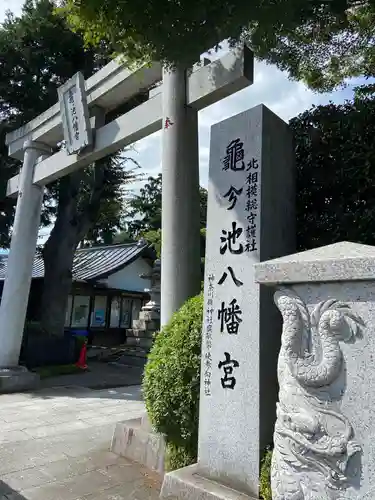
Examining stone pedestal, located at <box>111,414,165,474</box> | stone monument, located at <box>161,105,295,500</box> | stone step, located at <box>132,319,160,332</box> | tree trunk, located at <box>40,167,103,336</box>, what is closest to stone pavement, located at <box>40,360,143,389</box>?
stone step, located at <box>132,319,160,332</box>

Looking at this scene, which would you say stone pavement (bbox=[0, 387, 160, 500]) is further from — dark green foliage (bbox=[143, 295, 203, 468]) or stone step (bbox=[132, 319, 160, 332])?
stone step (bbox=[132, 319, 160, 332])

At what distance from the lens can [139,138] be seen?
6492mm

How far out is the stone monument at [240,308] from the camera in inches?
119

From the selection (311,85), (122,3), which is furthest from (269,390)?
(311,85)

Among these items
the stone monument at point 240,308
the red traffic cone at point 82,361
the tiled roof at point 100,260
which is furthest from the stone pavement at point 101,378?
the stone monument at point 240,308

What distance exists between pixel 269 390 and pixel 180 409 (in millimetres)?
938

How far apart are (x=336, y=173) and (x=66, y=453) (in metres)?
4.25

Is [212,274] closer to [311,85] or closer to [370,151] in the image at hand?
[370,151]

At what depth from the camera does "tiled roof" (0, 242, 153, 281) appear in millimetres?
16742

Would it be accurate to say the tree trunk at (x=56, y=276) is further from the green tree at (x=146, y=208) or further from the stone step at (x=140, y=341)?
the green tree at (x=146, y=208)

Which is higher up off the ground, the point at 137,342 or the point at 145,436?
the point at 137,342

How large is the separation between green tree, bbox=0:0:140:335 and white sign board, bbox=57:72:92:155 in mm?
2766

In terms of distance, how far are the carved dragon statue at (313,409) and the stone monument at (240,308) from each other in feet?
2.04

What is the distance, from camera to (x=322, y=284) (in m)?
2.38
